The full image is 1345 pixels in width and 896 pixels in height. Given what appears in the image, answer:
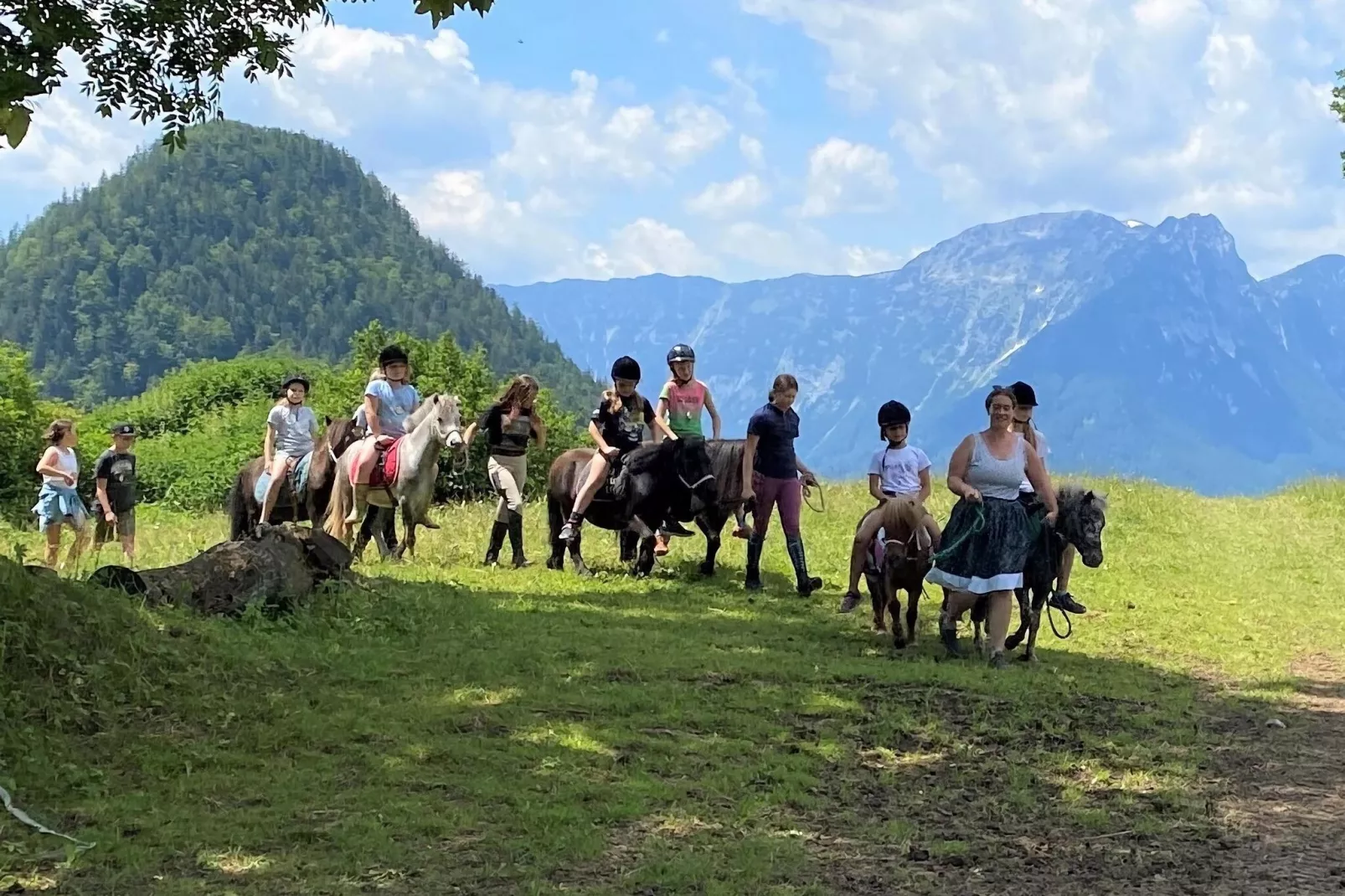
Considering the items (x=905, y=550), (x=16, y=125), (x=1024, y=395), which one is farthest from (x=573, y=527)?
(x=16, y=125)

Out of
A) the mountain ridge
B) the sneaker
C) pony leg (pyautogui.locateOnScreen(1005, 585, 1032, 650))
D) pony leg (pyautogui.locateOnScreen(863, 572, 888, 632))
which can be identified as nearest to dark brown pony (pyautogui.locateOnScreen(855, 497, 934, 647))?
pony leg (pyautogui.locateOnScreen(863, 572, 888, 632))

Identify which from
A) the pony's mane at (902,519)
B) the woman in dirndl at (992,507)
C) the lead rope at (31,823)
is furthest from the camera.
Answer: the pony's mane at (902,519)

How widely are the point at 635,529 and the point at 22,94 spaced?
7112 millimetres

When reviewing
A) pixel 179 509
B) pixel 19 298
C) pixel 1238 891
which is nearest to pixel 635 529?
pixel 1238 891

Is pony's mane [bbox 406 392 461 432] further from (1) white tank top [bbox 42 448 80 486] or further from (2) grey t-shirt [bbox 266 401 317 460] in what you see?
(1) white tank top [bbox 42 448 80 486]

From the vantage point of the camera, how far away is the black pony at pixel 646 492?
38.1 ft

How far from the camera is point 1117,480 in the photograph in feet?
76.4

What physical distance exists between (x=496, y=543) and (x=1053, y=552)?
18.7 ft

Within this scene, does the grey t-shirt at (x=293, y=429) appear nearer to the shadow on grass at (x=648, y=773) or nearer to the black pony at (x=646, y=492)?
the black pony at (x=646, y=492)

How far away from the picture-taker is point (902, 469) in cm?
961

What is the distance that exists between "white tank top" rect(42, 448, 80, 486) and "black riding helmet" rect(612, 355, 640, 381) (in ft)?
18.2

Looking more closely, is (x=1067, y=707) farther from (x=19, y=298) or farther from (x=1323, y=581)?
(x=19, y=298)

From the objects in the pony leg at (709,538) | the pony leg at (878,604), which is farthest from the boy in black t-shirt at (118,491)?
the pony leg at (878,604)

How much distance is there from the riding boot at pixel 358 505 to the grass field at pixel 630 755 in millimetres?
1801
